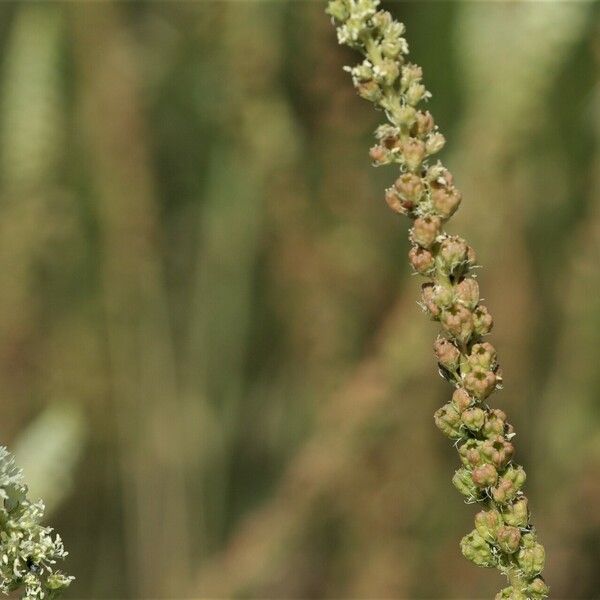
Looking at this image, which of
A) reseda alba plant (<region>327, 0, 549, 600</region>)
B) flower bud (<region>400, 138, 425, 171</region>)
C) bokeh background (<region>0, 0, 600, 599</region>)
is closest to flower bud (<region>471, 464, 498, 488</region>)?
reseda alba plant (<region>327, 0, 549, 600</region>)

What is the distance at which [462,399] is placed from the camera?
81cm

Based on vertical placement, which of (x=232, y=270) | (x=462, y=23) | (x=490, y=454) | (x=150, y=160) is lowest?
(x=490, y=454)

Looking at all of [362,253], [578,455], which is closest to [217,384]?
[362,253]

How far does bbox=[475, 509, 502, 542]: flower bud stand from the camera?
808mm

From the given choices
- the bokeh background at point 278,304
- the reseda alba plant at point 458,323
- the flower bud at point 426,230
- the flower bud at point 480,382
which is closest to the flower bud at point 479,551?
the reseda alba plant at point 458,323

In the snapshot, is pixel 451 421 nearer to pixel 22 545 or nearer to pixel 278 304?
pixel 22 545

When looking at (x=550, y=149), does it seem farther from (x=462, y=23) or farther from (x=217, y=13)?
(x=217, y=13)

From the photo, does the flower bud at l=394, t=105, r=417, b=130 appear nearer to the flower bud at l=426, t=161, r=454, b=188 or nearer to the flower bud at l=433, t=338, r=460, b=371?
the flower bud at l=426, t=161, r=454, b=188

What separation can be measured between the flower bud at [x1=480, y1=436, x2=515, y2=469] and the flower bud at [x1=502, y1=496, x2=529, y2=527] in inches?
1.1

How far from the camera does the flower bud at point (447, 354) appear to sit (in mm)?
813

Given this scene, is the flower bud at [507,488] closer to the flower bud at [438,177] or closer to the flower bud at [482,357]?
the flower bud at [482,357]

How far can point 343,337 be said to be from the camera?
3367 mm

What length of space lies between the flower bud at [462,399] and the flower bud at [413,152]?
0.16 meters

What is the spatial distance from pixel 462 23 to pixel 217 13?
0.77m
